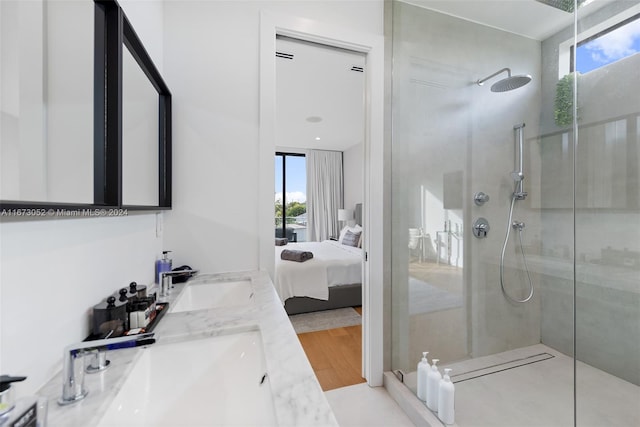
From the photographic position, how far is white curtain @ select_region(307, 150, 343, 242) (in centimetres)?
631

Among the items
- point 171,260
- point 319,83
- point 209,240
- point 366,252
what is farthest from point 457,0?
point 171,260

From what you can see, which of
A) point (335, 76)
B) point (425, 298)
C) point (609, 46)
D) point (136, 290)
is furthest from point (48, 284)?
point (335, 76)

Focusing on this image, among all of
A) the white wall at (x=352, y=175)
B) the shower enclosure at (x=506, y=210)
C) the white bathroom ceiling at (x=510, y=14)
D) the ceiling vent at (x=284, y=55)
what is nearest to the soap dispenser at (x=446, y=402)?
the shower enclosure at (x=506, y=210)

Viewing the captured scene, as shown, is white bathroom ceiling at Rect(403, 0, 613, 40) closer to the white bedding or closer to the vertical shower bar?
the vertical shower bar

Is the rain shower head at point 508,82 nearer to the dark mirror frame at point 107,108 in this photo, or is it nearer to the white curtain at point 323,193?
the dark mirror frame at point 107,108

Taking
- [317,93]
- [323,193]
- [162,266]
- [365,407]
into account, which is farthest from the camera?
[323,193]

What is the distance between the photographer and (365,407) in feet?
5.21

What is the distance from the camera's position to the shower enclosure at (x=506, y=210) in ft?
4.85

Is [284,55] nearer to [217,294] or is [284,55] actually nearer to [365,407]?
[217,294]

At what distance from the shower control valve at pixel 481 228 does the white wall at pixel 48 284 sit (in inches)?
80.1

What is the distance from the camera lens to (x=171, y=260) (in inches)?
55.3

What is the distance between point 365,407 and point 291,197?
4979 mm

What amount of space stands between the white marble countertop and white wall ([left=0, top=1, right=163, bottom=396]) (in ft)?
0.26

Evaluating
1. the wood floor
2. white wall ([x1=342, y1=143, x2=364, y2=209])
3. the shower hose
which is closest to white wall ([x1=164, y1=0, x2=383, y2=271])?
the wood floor
